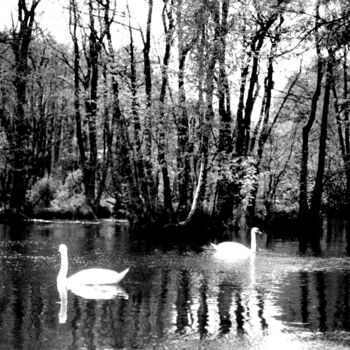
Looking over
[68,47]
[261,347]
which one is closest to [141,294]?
[261,347]

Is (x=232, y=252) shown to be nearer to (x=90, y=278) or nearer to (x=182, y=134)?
(x=90, y=278)

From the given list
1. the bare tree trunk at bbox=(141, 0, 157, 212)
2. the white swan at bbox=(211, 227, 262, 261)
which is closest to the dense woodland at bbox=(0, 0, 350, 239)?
the bare tree trunk at bbox=(141, 0, 157, 212)

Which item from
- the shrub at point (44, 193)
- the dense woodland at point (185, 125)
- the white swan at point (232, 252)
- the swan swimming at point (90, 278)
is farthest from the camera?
the shrub at point (44, 193)

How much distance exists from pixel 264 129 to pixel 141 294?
25.8m

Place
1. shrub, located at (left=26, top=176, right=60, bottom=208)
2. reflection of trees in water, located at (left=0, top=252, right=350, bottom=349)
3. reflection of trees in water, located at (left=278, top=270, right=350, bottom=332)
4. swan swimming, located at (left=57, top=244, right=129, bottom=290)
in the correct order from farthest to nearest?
shrub, located at (left=26, top=176, right=60, bottom=208) → swan swimming, located at (left=57, top=244, right=129, bottom=290) → reflection of trees in water, located at (left=278, top=270, right=350, bottom=332) → reflection of trees in water, located at (left=0, top=252, right=350, bottom=349)

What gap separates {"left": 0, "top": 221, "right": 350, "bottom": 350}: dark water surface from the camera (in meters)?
11.6

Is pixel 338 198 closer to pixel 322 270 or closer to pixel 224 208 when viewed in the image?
pixel 224 208

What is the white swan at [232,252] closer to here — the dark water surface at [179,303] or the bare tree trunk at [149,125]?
the dark water surface at [179,303]

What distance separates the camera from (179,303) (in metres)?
14.9

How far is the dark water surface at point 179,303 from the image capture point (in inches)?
458

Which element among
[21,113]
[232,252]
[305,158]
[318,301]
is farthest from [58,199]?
[318,301]

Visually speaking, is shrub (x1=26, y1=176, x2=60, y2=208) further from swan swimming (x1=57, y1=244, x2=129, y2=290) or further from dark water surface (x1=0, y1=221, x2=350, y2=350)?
swan swimming (x1=57, y1=244, x2=129, y2=290)

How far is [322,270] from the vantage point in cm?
2078

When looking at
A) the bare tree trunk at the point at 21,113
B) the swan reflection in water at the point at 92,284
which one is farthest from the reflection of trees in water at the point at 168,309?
the bare tree trunk at the point at 21,113
